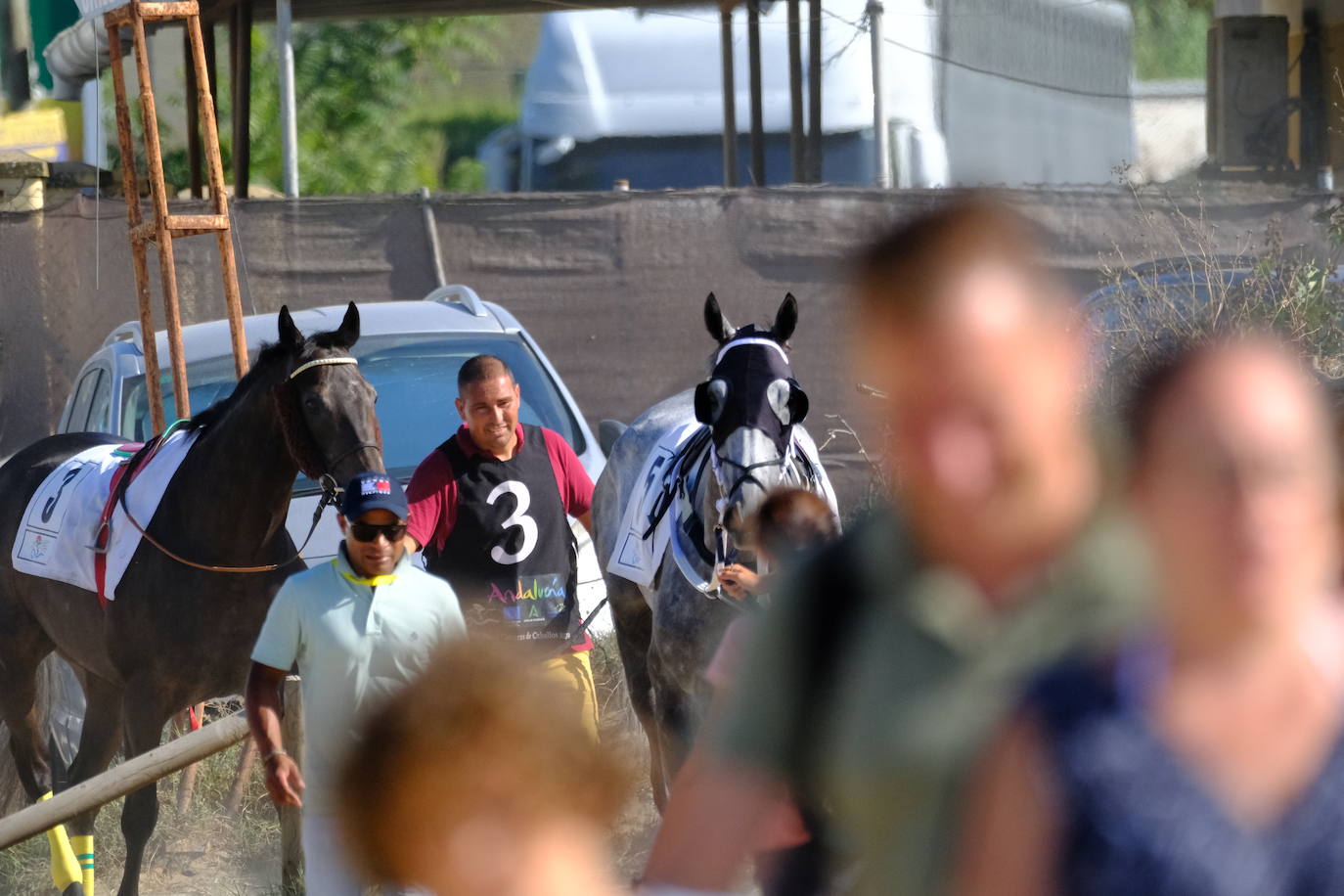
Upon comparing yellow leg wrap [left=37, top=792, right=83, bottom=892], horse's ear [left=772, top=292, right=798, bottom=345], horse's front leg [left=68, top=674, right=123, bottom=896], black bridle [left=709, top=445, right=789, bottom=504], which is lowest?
yellow leg wrap [left=37, top=792, right=83, bottom=892]

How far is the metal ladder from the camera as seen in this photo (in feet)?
23.5

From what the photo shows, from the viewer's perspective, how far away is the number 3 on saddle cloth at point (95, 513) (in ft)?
19.0

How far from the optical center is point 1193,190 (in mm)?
10344

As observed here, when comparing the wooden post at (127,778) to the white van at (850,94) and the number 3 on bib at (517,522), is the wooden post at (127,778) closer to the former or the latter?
the number 3 on bib at (517,522)

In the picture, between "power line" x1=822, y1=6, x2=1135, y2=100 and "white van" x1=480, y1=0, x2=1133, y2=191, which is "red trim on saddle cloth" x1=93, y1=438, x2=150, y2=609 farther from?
"white van" x1=480, y1=0, x2=1133, y2=191

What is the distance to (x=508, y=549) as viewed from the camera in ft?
17.3

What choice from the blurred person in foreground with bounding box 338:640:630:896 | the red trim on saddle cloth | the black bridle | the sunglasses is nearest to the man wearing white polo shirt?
the sunglasses

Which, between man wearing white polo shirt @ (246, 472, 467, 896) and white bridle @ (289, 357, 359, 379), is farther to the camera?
white bridle @ (289, 357, 359, 379)

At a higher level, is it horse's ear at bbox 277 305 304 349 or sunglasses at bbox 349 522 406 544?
horse's ear at bbox 277 305 304 349

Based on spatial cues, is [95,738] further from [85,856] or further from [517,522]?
[517,522]

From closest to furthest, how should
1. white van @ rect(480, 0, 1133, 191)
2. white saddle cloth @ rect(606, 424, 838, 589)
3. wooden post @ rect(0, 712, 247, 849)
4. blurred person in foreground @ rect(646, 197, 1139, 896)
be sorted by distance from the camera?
blurred person in foreground @ rect(646, 197, 1139, 896) → wooden post @ rect(0, 712, 247, 849) → white saddle cloth @ rect(606, 424, 838, 589) → white van @ rect(480, 0, 1133, 191)

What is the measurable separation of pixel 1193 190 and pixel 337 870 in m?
8.08

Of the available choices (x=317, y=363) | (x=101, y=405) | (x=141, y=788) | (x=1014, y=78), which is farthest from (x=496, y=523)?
(x=1014, y=78)

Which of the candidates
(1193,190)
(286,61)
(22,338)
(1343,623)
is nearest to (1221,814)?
(1343,623)
